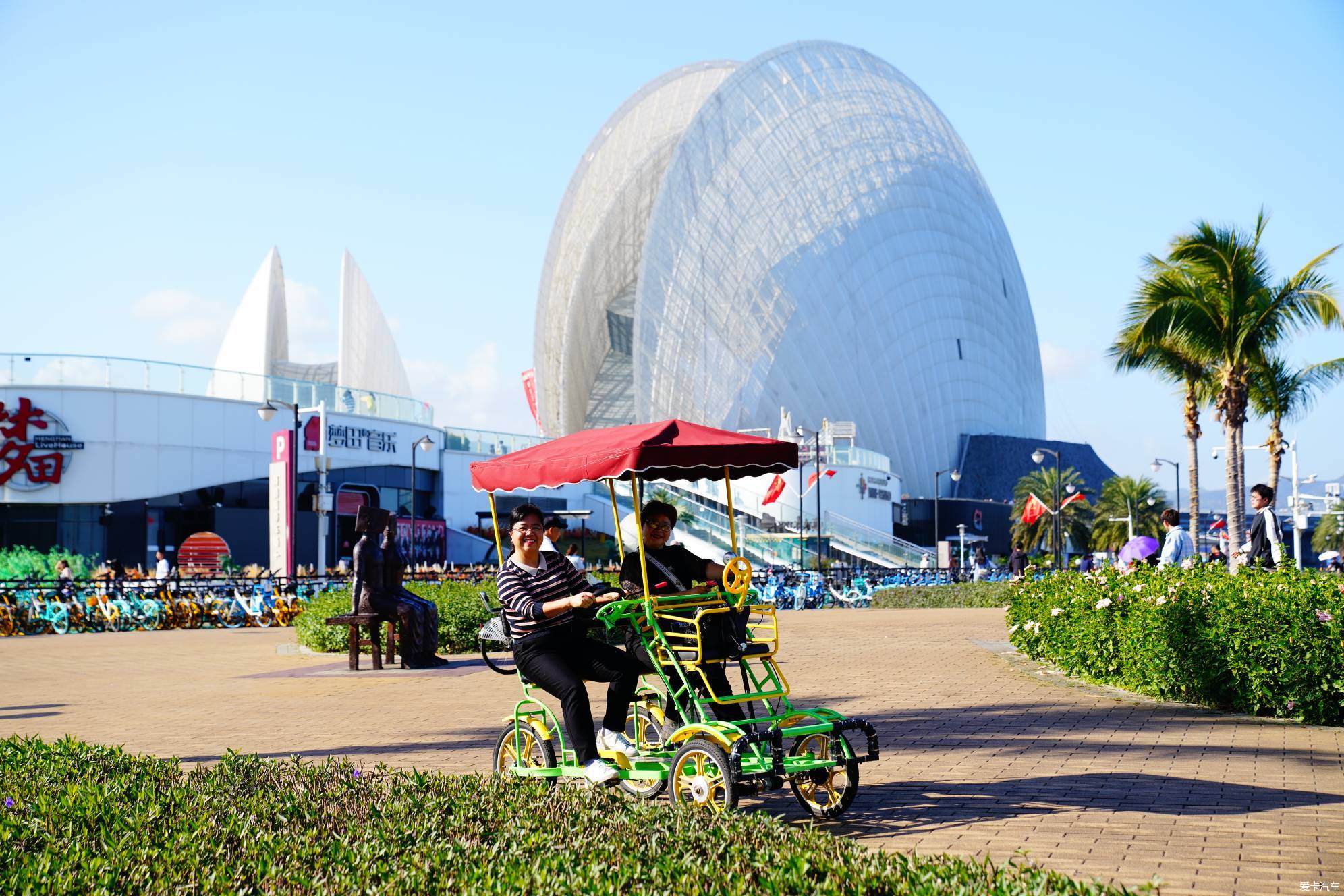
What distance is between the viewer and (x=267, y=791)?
5816 mm

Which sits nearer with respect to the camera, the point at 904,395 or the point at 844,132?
the point at 844,132

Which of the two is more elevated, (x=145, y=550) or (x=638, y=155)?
(x=638, y=155)

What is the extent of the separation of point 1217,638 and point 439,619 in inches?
416

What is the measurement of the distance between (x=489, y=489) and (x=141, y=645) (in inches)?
624

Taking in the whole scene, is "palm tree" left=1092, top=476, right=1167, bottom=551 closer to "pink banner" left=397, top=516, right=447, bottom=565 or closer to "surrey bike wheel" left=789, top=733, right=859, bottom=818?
"pink banner" left=397, top=516, right=447, bottom=565

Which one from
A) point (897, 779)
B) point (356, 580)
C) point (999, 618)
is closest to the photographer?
point (897, 779)

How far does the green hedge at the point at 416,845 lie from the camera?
4043 millimetres

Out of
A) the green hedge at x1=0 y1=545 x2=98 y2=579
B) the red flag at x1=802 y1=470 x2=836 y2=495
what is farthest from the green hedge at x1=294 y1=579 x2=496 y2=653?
the red flag at x1=802 y1=470 x2=836 y2=495

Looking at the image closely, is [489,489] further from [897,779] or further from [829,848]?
[829,848]

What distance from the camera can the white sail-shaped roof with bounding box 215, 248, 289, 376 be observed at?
2484 inches

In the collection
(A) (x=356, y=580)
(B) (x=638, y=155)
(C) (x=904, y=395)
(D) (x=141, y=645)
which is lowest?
(D) (x=141, y=645)

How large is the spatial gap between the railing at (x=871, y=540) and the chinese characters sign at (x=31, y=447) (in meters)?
29.6

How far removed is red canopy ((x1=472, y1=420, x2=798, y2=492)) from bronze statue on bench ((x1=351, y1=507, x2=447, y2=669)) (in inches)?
289

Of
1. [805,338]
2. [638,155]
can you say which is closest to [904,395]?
[805,338]
